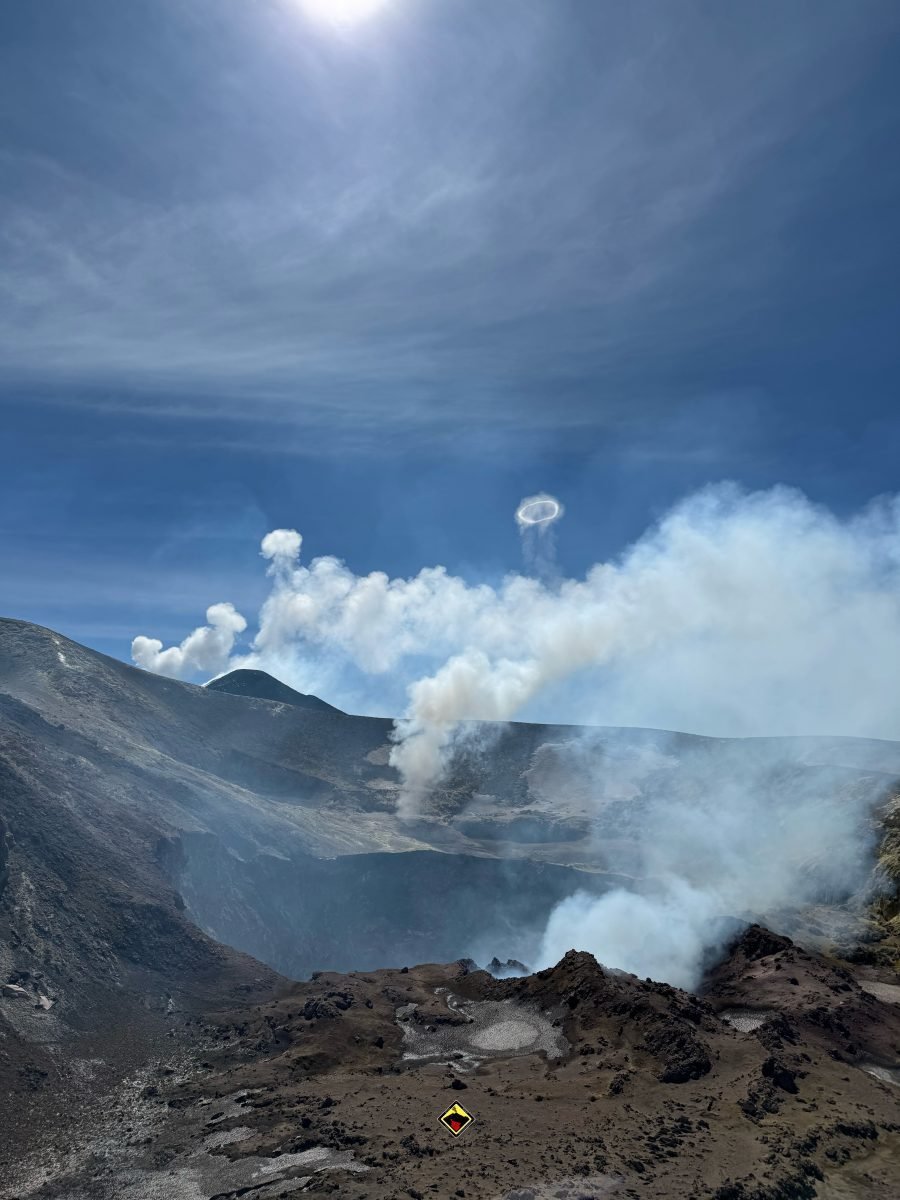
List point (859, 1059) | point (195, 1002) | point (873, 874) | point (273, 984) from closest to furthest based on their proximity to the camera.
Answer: point (859, 1059), point (195, 1002), point (273, 984), point (873, 874)

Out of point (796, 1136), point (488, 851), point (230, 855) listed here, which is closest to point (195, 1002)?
point (230, 855)

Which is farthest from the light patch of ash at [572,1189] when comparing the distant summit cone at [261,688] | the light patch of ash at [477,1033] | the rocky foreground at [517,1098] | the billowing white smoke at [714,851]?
the distant summit cone at [261,688]

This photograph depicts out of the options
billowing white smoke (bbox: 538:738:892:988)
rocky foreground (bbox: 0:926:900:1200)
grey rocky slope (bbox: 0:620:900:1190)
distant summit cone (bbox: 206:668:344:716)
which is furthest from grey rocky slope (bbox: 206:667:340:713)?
rocky foreground (bbox: 0:926:900:1200)

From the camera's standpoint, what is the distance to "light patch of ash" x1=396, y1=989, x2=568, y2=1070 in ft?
123

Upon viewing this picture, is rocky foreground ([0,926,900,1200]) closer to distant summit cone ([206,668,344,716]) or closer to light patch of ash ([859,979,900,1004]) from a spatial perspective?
light patch of ash ([859,979,900,1004])

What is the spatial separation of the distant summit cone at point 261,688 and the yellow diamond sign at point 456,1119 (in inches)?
4915

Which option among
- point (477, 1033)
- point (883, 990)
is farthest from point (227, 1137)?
point (883, 990)

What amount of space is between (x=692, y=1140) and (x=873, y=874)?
4719 centimetres

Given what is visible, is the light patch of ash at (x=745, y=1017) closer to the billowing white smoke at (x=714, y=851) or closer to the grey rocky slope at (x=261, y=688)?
the billowing white smoke at (x=714, y=851)

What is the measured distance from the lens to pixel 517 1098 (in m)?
30.5

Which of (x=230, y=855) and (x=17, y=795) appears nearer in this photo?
(x=17, y=795)

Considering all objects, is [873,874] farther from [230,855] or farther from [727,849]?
[230,855]

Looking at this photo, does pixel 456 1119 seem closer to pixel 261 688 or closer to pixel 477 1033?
pixel 477 1033

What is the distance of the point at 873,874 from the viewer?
64188 mm
